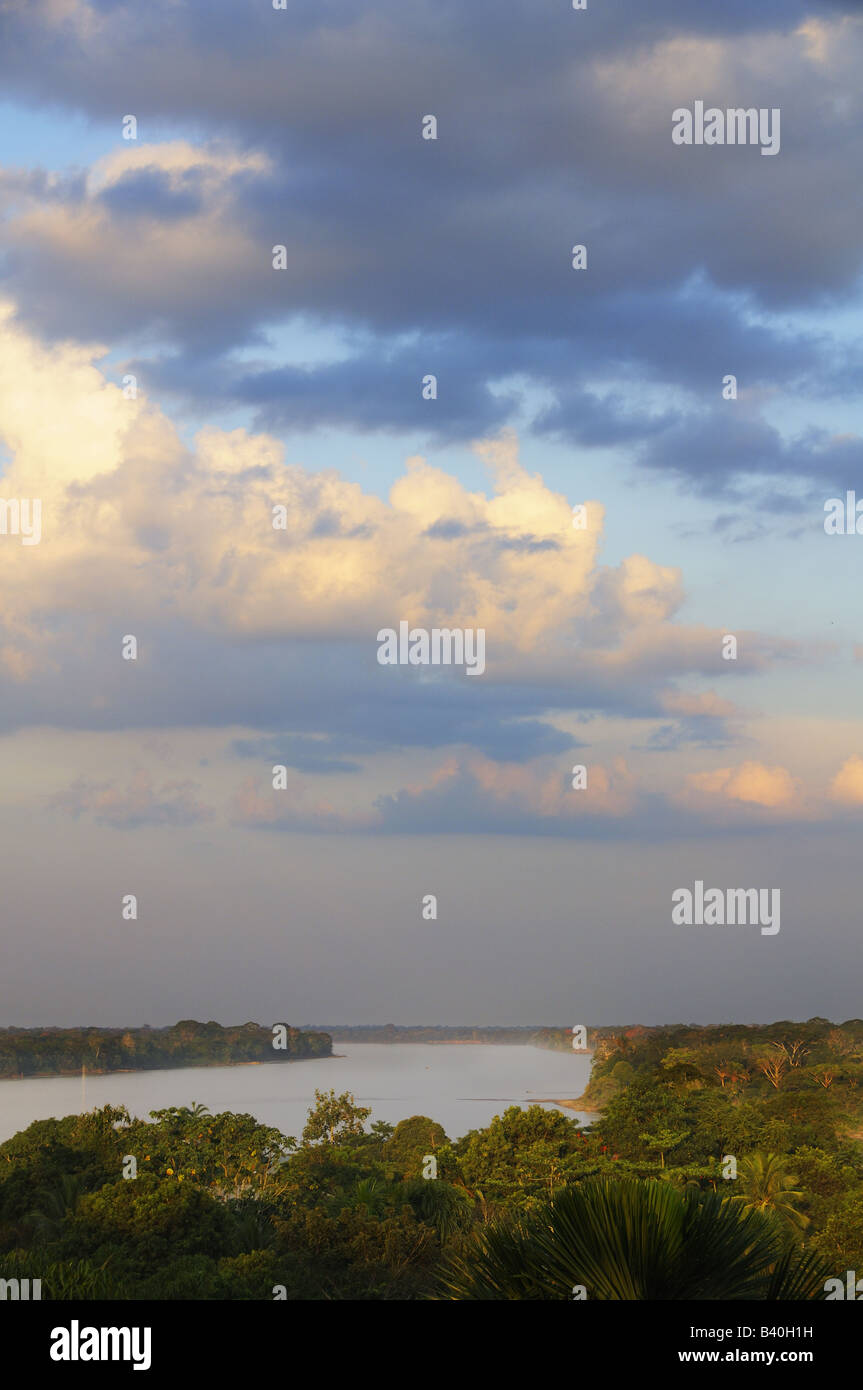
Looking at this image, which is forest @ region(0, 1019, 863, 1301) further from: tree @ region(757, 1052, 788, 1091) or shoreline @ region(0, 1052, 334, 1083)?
shoreline @ region(0, 1052, 334, 1083)

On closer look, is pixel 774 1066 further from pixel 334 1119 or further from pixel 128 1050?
pixel 128 1050

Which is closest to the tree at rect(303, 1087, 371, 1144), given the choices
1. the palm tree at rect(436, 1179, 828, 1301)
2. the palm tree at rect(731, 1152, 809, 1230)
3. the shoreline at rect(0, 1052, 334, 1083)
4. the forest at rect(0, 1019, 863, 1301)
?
the forest at rect(0, 1019, 863, 1301)

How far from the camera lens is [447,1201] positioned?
48031mm

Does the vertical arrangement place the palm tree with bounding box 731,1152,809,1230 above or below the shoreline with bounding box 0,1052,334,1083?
above

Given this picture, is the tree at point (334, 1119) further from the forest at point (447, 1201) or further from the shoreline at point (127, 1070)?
the shoreline at point (127, 1070)

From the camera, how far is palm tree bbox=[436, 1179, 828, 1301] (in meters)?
7.62

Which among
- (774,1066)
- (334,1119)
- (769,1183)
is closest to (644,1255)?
(769,1183)

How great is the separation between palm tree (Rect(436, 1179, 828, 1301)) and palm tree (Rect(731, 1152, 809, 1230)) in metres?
47.6

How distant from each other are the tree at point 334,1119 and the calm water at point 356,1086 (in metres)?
25.3

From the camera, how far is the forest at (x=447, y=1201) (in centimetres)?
771

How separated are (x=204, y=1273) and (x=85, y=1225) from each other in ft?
30.0
